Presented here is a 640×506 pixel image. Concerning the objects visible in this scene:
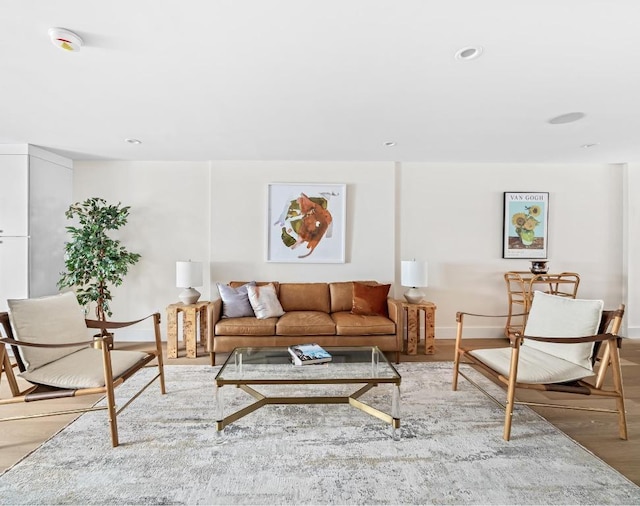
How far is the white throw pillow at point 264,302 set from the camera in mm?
3531

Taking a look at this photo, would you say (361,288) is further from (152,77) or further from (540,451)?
(152,77)

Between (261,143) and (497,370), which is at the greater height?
(261,143)

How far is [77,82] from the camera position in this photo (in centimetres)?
218

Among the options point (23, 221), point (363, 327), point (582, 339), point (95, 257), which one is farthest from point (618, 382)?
point (23, 221)

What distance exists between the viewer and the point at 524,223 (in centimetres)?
433

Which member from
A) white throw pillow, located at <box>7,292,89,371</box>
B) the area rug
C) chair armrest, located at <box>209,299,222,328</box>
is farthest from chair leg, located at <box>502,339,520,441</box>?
white throw pillow, located at <box>7,292,89,371</box>

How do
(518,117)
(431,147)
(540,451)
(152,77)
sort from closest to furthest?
(540,451)
(152,77)
(518,117)
(431,147)

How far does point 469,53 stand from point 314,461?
255cm

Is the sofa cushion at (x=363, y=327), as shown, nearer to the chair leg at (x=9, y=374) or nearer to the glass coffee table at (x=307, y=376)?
the glass coffee table at (x=307, y=376)

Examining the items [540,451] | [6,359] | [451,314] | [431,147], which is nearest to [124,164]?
[6,359]

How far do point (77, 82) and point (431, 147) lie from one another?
330cm

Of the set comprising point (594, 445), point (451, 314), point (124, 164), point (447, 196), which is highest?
point (124, 164)

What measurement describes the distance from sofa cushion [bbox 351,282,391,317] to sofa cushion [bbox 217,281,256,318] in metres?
1.23

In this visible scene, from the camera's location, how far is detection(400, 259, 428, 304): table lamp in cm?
381
